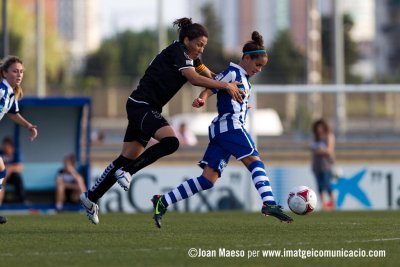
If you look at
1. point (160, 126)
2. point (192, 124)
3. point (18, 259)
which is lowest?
point (192, 124)

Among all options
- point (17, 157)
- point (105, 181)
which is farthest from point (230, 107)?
point (17, 157)

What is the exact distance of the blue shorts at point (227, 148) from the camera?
11.4 metres

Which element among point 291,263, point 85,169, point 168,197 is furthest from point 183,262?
point 85,169

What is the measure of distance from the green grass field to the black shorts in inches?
37.5

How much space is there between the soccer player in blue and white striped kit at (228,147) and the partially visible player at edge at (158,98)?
0.77ft

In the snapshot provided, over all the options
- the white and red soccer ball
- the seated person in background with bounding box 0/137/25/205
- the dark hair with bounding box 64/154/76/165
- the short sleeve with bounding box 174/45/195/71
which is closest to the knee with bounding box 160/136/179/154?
the short sleeve with bounding box 174/45/195/71

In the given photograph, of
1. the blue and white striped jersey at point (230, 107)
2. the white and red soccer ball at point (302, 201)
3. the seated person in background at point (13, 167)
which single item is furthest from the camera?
the seated person in background at point (13, 167)

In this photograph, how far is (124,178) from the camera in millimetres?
11258

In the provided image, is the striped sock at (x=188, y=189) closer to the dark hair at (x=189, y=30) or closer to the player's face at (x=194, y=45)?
the player's face at (x=194, y=45)

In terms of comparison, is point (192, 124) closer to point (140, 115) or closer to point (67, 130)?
point (67, 130)

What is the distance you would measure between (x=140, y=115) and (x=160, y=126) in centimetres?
25

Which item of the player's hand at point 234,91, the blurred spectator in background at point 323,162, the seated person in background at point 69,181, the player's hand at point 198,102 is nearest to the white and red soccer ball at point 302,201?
the player's hand at point 234,91

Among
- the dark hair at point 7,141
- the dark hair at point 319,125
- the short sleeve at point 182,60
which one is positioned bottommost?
the dark hair at point 7,141

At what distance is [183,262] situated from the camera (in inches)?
333
